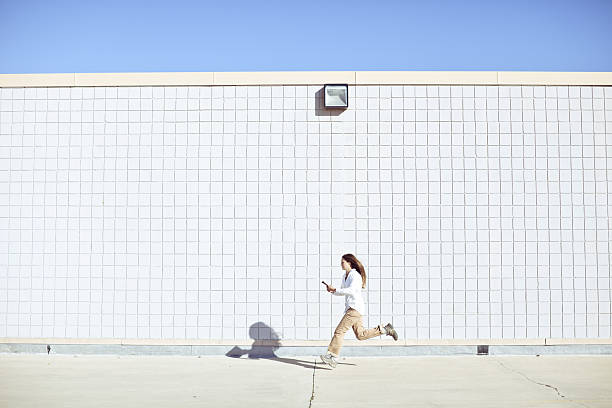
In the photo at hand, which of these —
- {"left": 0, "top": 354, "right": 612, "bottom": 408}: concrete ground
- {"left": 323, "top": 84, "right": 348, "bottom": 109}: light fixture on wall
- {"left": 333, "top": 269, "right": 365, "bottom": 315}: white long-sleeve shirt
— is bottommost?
{"left": 0, "top": 354, "right": 612, "bottom": 408}: concrete ground

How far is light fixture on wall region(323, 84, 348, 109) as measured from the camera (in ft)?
35.9

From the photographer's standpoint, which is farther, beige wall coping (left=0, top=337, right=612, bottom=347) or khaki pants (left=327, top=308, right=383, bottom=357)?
beige wall coping (left=0, top=337, right=612, bottom=347)

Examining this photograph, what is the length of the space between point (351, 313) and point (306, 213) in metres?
1.94

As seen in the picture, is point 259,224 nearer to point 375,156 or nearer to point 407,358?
point 375,156

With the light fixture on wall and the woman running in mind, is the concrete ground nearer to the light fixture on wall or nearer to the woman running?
the woman running

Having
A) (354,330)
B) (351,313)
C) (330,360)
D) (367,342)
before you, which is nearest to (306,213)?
(351,313)

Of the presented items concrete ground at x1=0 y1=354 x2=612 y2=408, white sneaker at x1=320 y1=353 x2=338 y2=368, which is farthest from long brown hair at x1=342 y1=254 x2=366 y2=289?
concrete ground at x1=0 y1=354 x2=612 y2=408

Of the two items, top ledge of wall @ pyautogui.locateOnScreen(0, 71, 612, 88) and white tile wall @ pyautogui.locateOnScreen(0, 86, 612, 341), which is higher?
top ledge of wall @ pyautogui.locateOnScreen(0, 71, 612, 88)

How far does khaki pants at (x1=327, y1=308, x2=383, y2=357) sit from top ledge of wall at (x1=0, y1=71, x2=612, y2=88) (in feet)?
12.6

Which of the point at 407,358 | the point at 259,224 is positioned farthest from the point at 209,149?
the point at 407,358

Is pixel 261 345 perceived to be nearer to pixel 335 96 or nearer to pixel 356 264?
pixel 356 264

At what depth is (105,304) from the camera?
11.1 meters

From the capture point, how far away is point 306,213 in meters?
11.0

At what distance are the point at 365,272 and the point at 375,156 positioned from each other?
6.42 ft
